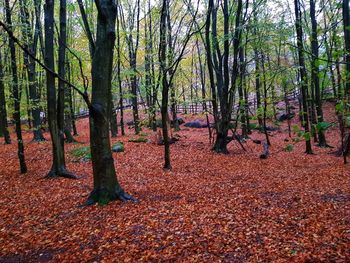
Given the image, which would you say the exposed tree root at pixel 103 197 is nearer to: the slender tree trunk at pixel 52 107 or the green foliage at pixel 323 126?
the slender tree trunk at pixel 52 107

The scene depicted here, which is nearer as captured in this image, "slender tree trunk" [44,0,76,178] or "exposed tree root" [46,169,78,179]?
"slender tree trunk" [44,0,76,178]

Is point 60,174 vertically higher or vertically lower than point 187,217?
higher

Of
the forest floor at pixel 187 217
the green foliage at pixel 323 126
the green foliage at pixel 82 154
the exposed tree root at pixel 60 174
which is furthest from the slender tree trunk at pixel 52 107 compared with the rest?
the green foliage at pixel 323 126

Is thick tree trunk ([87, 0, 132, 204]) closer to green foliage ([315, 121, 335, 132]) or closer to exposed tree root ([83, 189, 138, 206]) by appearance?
exposed tree root ([83, 189, 138, 206])

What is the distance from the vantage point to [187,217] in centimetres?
516

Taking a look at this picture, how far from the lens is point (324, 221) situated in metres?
4.61

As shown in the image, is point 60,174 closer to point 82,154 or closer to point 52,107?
point 52,107

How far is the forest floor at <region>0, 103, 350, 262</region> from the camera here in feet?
12.9

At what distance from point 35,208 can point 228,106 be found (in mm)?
9048

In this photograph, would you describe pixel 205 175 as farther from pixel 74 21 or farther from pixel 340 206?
pixel 74 21

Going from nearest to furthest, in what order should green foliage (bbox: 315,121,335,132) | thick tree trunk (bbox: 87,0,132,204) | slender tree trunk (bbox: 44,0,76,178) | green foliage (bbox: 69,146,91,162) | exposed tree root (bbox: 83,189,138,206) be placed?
green foliage (bbox: 315,121,335,132) → thick tree trunk (bbox: 87,0,132,204) → exposed tree root (bbox: 83,189,138,206) → slender tree trunk (bbox: 44,0,76,178) → green foliage (bbox: 69,146,91,162)

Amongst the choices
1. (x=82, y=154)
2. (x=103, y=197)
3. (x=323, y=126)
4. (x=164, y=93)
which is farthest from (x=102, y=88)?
(x=82, y=154)

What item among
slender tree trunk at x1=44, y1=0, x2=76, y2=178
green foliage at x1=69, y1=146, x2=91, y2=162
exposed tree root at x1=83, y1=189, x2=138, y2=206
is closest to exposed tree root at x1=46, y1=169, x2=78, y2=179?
slender tree trunk at x1=44, y1=0, x2=76, y2=178

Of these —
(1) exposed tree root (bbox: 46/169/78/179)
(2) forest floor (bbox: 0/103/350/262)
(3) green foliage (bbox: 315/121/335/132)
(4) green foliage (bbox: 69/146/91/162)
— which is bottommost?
(2) forest floor (bbox: 0/103/350/262)
